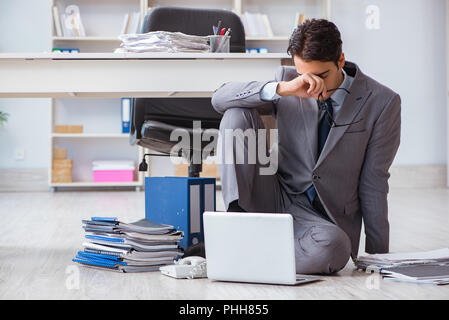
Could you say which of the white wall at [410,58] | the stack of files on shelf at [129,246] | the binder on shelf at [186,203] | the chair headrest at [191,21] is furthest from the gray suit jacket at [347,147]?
the white wall at [410,58]

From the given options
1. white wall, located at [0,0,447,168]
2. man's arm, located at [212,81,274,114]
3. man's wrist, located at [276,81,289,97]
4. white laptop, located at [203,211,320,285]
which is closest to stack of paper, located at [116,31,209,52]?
man's arm, located at [212,81,274,114]

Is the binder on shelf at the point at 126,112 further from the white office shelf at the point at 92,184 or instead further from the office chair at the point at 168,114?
the office chair at the point at 168,114

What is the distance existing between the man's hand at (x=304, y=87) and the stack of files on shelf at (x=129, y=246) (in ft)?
1.63

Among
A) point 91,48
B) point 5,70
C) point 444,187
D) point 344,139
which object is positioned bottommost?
point 444,187

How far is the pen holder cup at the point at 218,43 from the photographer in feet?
6.18

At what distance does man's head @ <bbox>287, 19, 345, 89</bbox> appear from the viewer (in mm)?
1579

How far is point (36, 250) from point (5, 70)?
0.61m

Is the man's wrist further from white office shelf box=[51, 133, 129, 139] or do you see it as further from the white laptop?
white office shelf box=[51, 133, 129, 139]

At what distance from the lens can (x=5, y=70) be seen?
1777mm

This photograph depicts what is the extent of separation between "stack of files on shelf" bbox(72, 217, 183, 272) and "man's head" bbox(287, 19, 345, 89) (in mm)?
583

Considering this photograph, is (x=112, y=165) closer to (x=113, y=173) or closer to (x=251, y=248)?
(x=113, y=173)

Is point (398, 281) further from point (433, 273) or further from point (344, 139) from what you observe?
point (344, 139)

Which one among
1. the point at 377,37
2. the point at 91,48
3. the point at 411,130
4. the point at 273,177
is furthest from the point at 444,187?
the point at 273,177

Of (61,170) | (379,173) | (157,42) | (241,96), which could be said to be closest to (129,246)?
(241,96)
